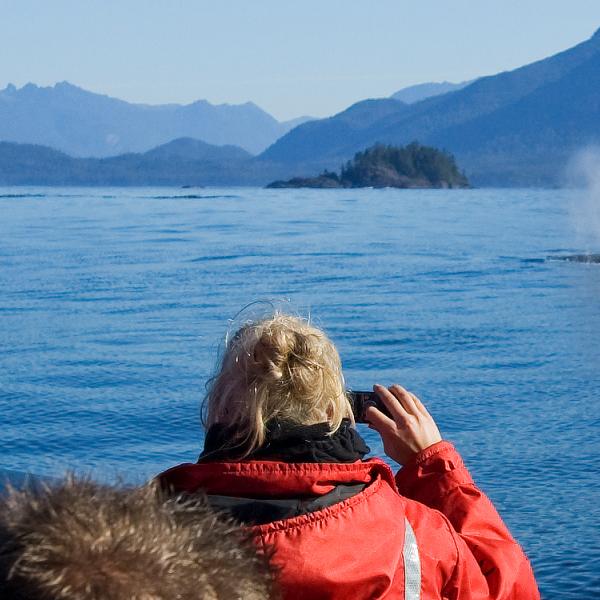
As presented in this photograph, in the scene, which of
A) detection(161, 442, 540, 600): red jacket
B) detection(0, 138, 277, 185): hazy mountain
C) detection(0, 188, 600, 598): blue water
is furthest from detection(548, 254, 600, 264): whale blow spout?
detection(0, 138, 277, 185): hazy mountain

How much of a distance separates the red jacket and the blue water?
49 centimetres

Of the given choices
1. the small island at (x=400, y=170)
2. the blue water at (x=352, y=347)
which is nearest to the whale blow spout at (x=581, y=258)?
the blue water at (x=352, y=347)

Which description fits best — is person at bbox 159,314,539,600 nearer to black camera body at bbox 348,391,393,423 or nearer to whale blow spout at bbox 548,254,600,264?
black camera body at bbox 348,391,393,423

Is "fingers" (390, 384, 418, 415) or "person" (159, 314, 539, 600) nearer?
"person" (159, 314, 539, 600)

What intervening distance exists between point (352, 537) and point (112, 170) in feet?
475

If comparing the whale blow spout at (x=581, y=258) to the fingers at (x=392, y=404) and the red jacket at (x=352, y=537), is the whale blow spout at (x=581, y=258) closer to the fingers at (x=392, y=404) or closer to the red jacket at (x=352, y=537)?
the fingers at (x=392, y=404)

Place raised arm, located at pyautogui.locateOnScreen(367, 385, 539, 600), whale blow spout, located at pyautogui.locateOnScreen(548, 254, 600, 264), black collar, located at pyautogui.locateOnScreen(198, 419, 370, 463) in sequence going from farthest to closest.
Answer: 1. whale blow spout, located at pyautogui.locateOnScreen(548, 254, 600, 264)
2. raised arm, located at pyautogui.locateOnScreen(367, 385, 539, 600)
3. black collar, located at pyautogui.locateOnScreen(198, 419, 370, 463)

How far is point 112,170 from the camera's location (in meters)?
144

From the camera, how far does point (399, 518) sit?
196 cm

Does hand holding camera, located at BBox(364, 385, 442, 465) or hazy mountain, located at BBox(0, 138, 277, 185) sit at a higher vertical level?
hazy mountain, located at BBox(0, 138, 277, 185)

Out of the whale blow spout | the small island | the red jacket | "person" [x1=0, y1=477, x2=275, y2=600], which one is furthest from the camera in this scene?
the small island

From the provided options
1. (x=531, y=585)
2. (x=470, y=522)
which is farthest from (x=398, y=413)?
(x=531, y=585)

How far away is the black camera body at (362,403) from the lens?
95.4 inches

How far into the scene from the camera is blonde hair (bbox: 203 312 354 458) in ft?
6.59
